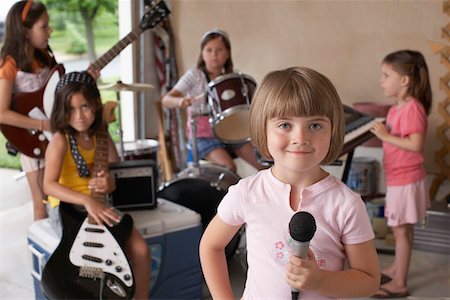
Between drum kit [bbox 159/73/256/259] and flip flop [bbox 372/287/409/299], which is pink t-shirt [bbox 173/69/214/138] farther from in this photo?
flip flop [bbox 372/287/409/299]

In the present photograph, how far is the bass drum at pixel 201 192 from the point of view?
254 centimetres

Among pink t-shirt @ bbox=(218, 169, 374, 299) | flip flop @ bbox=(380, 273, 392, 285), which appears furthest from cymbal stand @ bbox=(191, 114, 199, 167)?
pink t-shirt @ bbox=(218, 169, 374, 299)

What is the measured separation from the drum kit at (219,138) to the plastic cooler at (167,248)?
0.65 ft

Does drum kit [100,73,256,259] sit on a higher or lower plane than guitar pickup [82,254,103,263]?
higher

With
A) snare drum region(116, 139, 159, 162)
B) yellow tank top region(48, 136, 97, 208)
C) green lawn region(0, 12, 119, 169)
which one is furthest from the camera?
green lawn region(0, 12, 119, 169)

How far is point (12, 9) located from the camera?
257cm

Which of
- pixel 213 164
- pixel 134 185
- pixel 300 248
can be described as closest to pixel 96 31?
pixel 213 164

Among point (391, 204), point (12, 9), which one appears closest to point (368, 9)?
point (391, 204)

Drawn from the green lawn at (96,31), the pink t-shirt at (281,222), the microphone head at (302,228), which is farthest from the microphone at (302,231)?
the green lawn at (96,31)

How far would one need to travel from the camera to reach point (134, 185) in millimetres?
2340

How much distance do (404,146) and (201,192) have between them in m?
0.83

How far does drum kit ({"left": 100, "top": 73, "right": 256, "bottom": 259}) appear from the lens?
2545 mm

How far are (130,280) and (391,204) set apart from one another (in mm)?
1107

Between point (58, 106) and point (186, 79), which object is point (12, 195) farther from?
point (58, 106)
